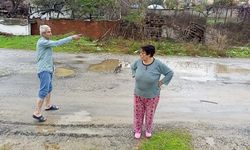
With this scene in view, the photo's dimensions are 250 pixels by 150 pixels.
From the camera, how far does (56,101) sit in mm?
8102

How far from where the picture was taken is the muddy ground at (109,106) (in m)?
6.04

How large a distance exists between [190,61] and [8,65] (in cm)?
651

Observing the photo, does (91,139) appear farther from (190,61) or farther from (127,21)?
(127,21)

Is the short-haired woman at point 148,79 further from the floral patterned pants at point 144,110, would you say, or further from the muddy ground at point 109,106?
the muddy ground at point 109,106

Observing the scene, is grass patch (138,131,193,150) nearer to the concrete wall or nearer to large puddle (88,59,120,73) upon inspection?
large puddle (88,59,120,73)

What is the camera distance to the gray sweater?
5.72 meters

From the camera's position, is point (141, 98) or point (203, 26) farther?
point (203, 26)

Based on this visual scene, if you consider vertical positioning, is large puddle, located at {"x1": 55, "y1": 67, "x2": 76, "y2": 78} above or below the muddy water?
below

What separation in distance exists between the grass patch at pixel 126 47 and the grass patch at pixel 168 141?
9109mm

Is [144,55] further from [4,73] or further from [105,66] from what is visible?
[105,66]

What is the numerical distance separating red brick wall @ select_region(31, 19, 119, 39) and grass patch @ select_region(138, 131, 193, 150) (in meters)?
12.0

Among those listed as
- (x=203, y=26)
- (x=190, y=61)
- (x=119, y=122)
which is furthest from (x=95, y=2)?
(x=119, y=122)

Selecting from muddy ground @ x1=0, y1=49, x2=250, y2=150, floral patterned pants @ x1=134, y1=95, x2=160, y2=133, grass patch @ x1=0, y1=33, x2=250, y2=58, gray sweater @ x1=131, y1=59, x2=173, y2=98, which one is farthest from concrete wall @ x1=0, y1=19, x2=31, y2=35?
gray sweater @ x1=131, y1=59, x2=173, y2=98

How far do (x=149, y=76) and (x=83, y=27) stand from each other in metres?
12.8
